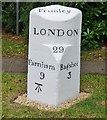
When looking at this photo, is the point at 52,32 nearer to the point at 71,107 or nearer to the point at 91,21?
the point at 71,107

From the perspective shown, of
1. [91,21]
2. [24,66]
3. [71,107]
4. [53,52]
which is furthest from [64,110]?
[91,21]

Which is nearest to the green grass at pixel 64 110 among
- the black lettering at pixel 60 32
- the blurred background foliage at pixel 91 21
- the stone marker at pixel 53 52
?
the stone marker at pixel 53 52

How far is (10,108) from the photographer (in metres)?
6.34

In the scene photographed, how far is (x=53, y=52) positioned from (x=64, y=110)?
880 mm

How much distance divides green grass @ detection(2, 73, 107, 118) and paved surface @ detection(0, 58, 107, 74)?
0.43m

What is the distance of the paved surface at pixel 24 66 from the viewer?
841 centimetres

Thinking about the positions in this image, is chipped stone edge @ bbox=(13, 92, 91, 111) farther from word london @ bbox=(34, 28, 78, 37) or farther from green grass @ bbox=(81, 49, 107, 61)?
green grass @ bbox=(81, 49, 107, 61)

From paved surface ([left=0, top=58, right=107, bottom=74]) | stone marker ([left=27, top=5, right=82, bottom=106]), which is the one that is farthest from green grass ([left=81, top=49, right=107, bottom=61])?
stone marker ([left=27, top=5, right=82, bottom=106])

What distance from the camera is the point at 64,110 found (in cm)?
625

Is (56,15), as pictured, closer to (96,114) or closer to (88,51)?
(96,114)

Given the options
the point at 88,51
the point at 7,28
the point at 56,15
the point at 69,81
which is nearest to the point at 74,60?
the point at 69,81

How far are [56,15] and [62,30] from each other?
262 mm

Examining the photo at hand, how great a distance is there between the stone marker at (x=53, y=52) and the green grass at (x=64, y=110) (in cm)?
32

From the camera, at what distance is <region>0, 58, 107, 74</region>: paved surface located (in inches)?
331
